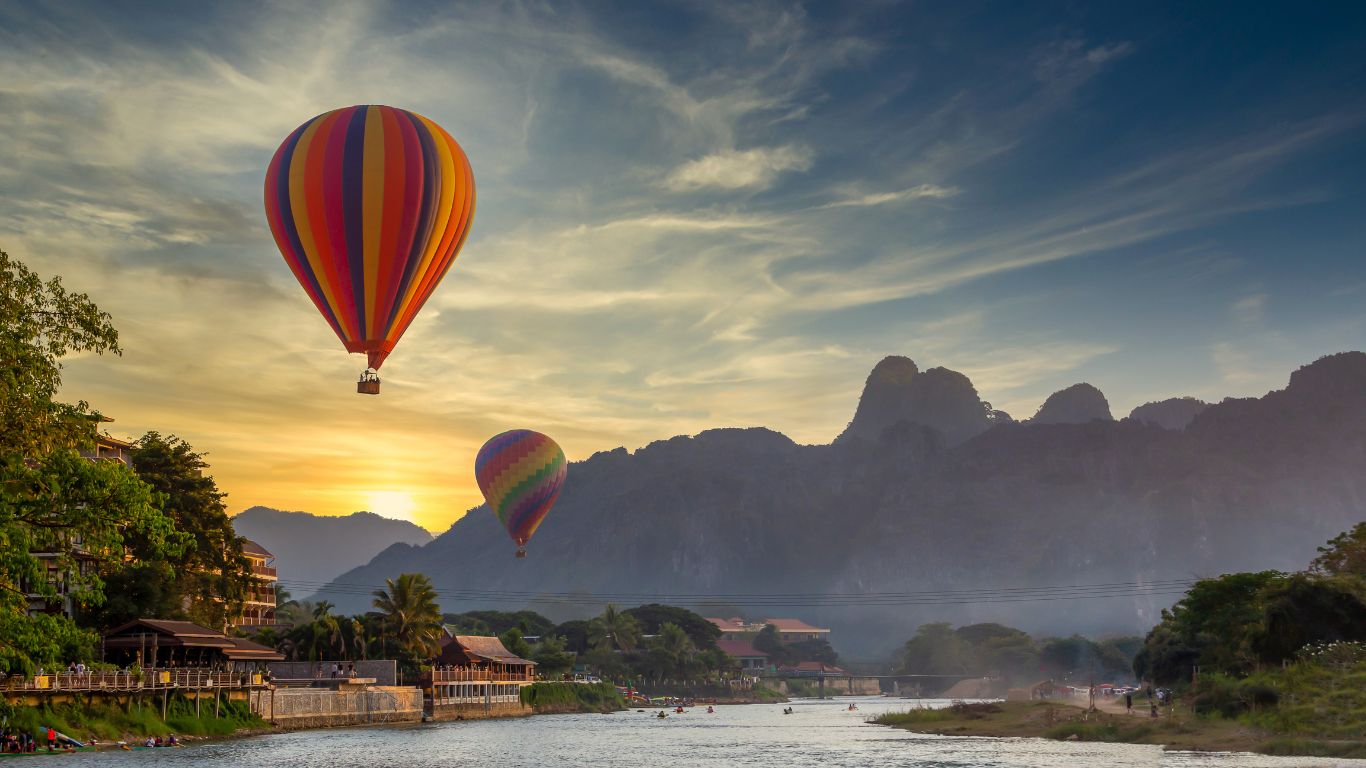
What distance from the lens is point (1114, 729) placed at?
85375 mm

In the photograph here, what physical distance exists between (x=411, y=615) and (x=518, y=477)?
18.6 meters

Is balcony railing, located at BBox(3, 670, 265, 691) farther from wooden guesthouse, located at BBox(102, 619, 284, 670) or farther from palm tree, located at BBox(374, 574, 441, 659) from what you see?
palm tree, located at BBox(374, 574, 441, 659)

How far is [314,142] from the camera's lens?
6131 centimetres

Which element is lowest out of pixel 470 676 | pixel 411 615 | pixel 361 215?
pixel 470 676

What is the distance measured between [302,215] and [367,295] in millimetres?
4809

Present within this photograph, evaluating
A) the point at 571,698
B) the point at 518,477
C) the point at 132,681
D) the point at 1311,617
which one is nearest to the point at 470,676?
the point at 518,477

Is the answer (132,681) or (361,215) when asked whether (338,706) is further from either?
(361,215)

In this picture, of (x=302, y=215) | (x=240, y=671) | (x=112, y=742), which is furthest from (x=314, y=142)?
(x=240, y=671)

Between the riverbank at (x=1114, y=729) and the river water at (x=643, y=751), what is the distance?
1801mm

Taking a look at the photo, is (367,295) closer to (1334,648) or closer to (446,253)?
(446,253)

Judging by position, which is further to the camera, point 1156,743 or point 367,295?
point 1156,743

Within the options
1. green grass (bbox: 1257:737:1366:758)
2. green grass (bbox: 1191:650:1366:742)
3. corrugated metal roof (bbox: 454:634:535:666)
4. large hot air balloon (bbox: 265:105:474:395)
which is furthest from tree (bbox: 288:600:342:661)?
green grass (bbox: 1257:737:1366:758)

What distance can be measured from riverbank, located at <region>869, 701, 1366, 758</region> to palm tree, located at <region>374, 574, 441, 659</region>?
1892 inches

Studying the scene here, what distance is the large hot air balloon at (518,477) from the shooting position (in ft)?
452
